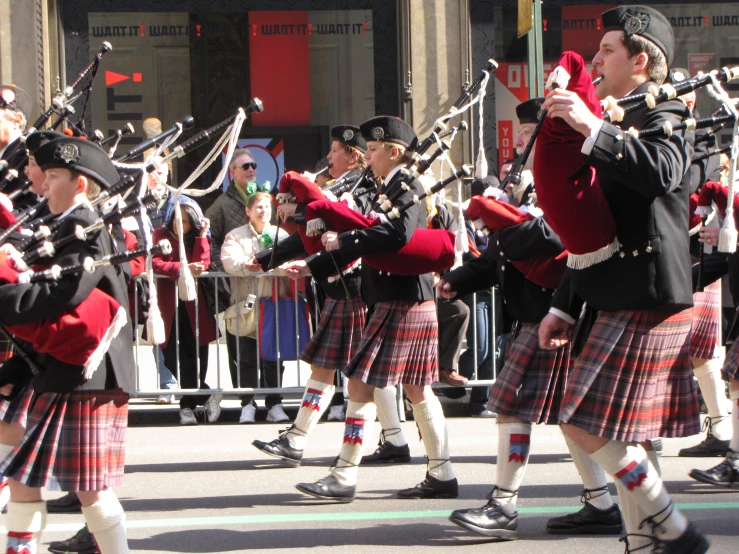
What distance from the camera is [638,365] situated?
11.9 feet

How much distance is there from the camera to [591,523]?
186 inches

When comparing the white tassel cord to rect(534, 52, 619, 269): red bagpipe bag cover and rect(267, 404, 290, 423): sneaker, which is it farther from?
rect(267, 404, 290, 423): sneaker

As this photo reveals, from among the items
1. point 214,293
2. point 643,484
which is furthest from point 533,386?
point 214,293

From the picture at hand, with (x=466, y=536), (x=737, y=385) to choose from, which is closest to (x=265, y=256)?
(x=466, y=536)

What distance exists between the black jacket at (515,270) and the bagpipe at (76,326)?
1.71m

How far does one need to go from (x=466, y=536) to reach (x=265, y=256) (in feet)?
6.95

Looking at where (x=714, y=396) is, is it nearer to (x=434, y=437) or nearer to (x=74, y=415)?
(x=434, y=437)

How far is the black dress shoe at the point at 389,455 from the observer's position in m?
6.24

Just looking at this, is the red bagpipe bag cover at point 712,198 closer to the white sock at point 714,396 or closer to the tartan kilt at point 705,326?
the tartan kilt at point 705,326

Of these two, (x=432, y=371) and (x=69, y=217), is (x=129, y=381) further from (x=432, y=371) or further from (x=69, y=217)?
(x=432, y=371)

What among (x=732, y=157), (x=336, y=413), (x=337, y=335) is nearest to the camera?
(x=732, y=157)

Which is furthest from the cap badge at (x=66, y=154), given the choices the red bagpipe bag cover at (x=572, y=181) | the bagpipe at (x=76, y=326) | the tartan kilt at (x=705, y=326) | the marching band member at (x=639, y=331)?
the tartan kilt at (x=705, y=326)

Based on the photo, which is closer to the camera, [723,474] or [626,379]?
[626,379]

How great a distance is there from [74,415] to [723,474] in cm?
323
